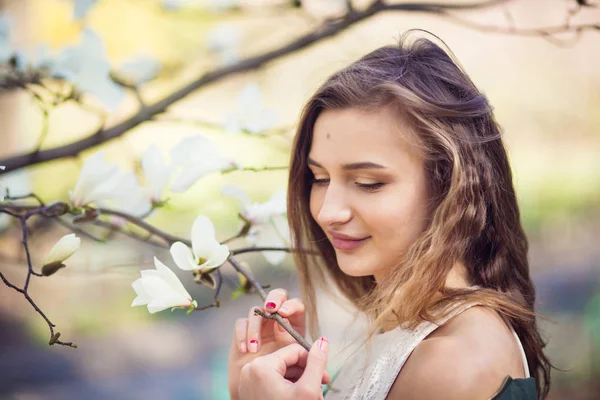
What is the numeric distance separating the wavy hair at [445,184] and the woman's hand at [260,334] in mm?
88

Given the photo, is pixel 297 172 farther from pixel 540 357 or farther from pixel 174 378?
pixel 174 378

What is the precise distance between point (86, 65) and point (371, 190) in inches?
13.0

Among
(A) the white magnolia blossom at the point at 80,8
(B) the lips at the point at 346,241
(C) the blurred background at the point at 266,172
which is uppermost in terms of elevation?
(A) the white magnolia blossom at the point at 80,8

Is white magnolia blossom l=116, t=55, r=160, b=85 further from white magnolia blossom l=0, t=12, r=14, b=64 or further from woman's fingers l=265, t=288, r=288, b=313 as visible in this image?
woman's fingers l=265, t=288, r=288, b=313

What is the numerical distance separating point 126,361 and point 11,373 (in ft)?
0.96

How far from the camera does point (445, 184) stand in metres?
0.74

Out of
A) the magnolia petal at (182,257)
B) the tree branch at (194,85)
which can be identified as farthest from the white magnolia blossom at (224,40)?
the magnolia petal at (182,257)

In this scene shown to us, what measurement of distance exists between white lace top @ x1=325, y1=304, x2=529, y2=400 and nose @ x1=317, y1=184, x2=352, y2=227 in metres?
0.15

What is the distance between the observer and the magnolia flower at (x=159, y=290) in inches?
22.4

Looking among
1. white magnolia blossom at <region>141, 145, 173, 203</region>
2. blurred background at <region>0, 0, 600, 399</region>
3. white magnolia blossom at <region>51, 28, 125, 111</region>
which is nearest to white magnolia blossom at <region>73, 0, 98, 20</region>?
white magnolia blossom at <region>51, 28, 125, 111</region>

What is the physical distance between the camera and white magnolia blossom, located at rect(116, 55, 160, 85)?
2.64 ft

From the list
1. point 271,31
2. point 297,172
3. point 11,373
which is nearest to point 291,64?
point 271,31

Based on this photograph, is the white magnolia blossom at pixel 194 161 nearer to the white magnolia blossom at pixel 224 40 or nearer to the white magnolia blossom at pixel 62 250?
the white magnolia blossom at pixel 62 250

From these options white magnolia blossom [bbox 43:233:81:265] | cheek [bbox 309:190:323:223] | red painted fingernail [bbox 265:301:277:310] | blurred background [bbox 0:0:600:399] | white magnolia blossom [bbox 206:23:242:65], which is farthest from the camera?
blurred background [bbox 0:0:600:399]
